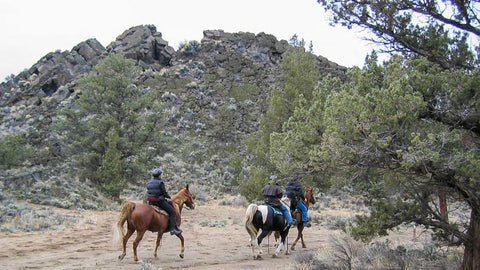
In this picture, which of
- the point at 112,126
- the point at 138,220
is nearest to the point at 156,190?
the point at 138,220

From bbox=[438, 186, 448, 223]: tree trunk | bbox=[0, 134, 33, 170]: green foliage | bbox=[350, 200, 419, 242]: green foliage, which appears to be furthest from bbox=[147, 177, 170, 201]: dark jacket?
bbox=[0, 134, 33, 170]: green foliage

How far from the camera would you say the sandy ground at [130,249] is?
31.1 feet

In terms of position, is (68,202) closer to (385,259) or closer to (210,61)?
(385,259)

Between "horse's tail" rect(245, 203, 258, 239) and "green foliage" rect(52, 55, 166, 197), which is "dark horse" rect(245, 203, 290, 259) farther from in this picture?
"green foliage" rect(52, 55, 166, 197)

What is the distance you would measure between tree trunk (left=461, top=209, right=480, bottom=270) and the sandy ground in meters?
3.60

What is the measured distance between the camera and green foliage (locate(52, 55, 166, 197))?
26.6m

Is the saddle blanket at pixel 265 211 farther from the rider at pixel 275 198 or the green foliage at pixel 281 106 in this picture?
the green foliage at pixel 281 106

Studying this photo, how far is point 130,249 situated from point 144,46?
4598 cm

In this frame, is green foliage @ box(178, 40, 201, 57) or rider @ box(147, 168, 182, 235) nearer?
rider @ box(147, 168, 182, 235)

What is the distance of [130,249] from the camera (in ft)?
38.8

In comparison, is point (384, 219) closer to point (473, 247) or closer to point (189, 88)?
point (473, 247)

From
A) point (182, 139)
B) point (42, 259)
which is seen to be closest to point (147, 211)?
point (42, 259)

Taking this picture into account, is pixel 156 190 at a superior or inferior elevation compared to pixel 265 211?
superior

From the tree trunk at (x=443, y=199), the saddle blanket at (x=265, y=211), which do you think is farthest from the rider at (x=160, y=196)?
the tree trunk at (x=443, y=199)
